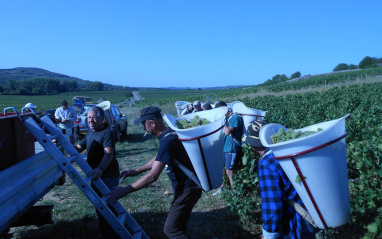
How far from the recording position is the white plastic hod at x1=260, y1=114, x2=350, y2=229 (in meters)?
1.68

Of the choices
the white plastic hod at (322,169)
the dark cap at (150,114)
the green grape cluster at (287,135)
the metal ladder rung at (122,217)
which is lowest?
the metal ladder rung at (122,217)

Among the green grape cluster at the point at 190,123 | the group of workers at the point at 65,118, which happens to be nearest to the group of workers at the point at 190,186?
the green grape cluster at the point at 190,123

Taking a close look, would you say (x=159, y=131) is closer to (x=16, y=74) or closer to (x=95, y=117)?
(x=95, y=117)

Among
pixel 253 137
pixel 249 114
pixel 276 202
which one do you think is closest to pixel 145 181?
pixel 253 137

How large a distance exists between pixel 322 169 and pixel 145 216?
388 centimetres

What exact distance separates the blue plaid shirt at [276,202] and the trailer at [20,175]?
204 cm

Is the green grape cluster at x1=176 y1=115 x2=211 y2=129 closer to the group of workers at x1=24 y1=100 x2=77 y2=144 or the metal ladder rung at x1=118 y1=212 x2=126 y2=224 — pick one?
the metal ladder rung at x1=118 y1=212 x2=126 y2=224

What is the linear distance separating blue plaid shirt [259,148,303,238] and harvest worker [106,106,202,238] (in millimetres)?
951

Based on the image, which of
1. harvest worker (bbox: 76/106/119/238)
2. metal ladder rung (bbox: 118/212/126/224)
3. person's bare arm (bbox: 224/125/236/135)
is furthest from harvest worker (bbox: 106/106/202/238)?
person's bare arm (bbox: 224/125/236/135)

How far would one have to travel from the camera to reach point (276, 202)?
203 centimetres

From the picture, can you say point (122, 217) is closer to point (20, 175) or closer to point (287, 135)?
point (20, 175)

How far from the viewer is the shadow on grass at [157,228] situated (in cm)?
425

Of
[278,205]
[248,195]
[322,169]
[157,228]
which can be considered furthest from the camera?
[157,228]

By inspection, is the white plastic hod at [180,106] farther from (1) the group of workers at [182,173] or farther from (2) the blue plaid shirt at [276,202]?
(2) the blue plaid shirt at [276,202]
